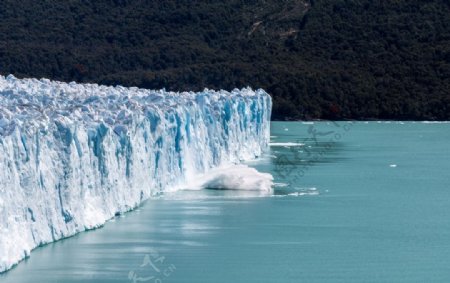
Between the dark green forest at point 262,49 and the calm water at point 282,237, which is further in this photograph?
the dark green forest at point 262,49

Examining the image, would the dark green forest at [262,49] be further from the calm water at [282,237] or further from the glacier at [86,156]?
the glacier at [86,156]

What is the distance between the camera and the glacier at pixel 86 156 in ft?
43.0

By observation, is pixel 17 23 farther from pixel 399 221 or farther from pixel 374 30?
pixel 399 221

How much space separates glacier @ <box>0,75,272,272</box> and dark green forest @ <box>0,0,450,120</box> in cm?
2728

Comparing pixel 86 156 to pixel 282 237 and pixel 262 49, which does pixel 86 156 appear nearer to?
pixel 282 237

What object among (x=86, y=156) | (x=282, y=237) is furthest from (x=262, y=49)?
(x=86, y=156)

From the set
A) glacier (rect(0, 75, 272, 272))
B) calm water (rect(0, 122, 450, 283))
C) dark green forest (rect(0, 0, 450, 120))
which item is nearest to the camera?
glacier (rect(0, 75, 272, 272))

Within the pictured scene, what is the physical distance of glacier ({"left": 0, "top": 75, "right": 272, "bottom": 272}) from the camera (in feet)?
43.0

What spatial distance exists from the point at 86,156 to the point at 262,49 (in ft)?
144

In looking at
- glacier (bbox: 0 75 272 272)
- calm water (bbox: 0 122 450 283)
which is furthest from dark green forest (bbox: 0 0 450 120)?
glacier (bbox: 0 75 272 272)

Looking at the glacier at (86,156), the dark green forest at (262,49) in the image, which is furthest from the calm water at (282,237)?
the dark green forest at (262,49)

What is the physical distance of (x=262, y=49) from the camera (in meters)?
59.1

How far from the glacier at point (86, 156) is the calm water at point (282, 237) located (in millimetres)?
310

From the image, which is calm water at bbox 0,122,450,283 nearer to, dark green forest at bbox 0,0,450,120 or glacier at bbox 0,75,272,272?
glacier at bbox 0,75,272,272
